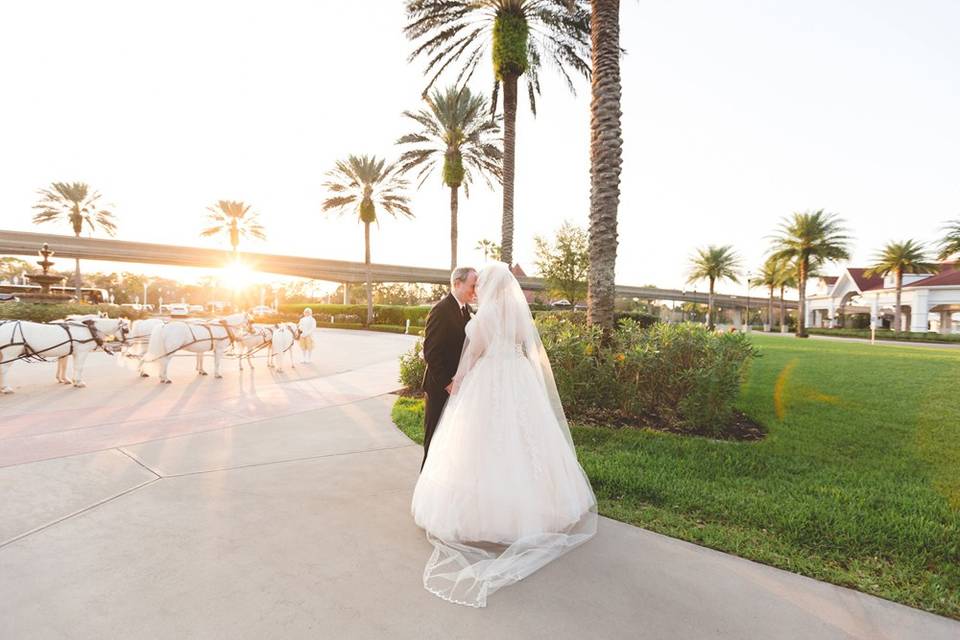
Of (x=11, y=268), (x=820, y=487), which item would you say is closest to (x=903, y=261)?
(x=820, y=487)

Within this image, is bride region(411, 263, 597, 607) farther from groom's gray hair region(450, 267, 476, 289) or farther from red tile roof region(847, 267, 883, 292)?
red tile roof region(847, 267, 883, 292)

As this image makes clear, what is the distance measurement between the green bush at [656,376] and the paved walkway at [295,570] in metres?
2.95

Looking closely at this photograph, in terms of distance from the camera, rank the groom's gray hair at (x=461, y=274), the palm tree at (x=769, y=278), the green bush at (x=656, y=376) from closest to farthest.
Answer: the groom's gray hair at (x=461, y=274) → the green bush at (x=656, y=376) → the palm tree at (x=769, y=278)

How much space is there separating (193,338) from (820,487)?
1210 centimetres

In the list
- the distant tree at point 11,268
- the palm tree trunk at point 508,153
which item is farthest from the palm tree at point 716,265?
the distant tree at point 11,268

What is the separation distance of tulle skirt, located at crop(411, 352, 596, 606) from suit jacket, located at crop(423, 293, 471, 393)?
47cm

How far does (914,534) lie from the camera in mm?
3701

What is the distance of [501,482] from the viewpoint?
139 inches

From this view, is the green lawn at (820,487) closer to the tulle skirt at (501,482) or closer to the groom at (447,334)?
the tulle skirt at (501,482)

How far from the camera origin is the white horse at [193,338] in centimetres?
1023

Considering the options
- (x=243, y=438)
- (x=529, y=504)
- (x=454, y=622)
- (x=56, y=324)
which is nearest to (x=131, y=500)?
(x=243, y=438)

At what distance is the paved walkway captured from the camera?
2623 millimetres

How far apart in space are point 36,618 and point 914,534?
6.27 metres

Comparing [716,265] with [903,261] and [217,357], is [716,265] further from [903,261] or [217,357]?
[217,357]
